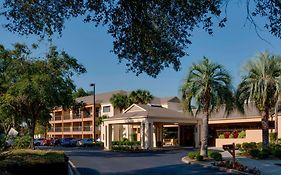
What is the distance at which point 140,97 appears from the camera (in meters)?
67.8

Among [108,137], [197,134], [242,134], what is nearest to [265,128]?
[242,134]

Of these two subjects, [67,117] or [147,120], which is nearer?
[147,120]

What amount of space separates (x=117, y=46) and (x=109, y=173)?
11.9m

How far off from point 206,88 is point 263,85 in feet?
15.4

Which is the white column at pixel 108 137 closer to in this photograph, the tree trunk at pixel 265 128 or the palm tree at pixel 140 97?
the palm tree at pixel 140 97

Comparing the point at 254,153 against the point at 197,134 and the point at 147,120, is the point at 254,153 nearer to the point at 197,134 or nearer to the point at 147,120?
the point at 147,120

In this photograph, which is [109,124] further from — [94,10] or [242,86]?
[94,10]

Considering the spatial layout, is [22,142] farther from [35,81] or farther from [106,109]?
[106,109]

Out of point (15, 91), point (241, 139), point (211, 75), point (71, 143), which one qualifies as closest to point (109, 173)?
point (211, 75)

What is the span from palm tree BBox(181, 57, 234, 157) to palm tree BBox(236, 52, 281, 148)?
2.68m

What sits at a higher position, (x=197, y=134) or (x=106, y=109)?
(x=106, y=109)

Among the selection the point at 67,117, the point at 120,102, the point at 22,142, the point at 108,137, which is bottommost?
the point at 108,137

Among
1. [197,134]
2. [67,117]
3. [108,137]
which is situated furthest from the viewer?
[67,117]

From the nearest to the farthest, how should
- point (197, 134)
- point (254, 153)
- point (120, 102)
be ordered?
1. point (254, 153)
2. point (197, 134)
3. point (120, 102)
